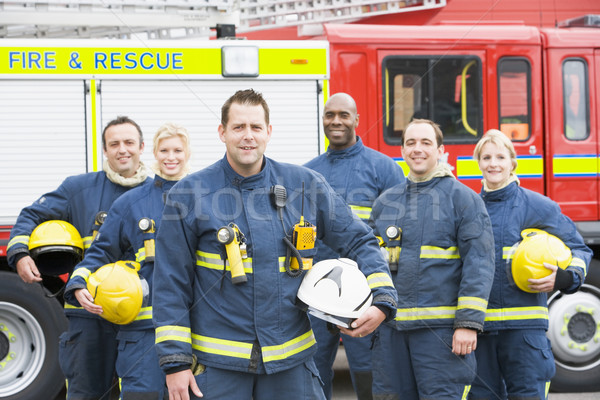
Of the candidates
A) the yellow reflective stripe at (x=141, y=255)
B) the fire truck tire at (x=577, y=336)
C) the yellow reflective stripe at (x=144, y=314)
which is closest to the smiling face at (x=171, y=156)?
the yellow reflective stripe at (x=141, y=255)

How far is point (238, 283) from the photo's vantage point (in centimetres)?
304

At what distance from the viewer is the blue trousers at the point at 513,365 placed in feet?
14.2

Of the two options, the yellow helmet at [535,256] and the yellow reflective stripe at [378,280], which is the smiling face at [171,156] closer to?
the yellow reflective stripe at [378,280]

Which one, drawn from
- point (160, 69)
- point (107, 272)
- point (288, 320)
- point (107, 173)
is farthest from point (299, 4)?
point (288, 320)

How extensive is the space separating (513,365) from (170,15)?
3890mm

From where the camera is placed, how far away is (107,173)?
466 cm

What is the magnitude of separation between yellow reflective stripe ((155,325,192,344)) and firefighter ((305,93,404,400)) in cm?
201

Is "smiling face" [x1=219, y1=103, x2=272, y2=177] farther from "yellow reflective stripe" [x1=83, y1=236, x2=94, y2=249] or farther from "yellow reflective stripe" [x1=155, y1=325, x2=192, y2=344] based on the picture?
"yellow reflective stripe" [x1=83, y1=236, x2=94, y2=249]

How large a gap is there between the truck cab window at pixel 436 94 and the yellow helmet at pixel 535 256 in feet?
6.82

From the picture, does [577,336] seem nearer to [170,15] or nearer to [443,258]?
[443,258]

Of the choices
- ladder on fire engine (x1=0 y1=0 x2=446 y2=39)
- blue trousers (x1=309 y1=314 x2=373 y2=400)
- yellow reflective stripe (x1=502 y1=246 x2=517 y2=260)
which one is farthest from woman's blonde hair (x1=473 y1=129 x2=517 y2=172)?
ladder on fire engine (x1=0 y1=0 x2=446 y2=39)

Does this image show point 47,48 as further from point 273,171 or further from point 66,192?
point 273,171

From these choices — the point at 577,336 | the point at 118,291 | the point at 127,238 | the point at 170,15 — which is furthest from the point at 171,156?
the point at 577,336

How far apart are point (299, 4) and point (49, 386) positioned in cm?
377
